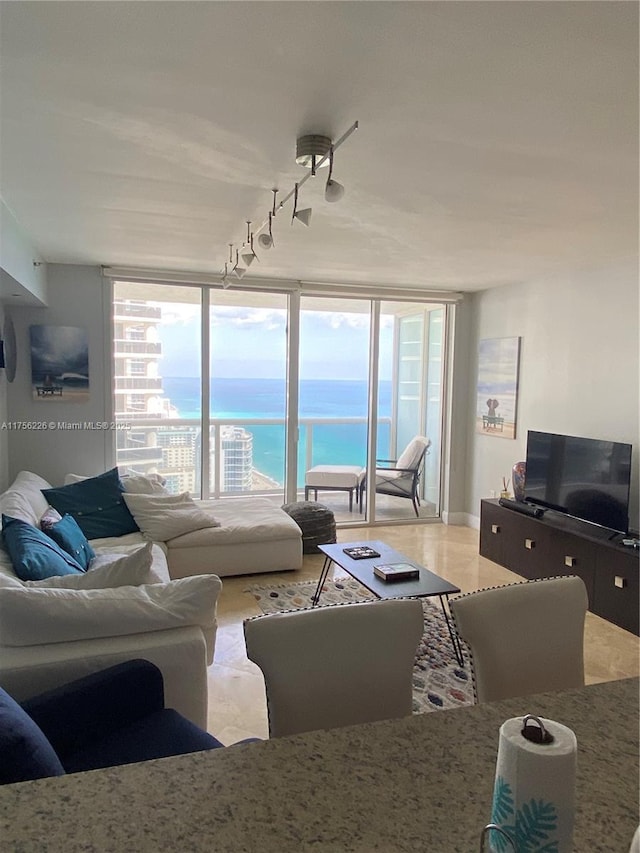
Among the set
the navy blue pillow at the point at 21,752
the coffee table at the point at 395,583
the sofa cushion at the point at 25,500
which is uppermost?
the sofa cushion at the point at 25,500

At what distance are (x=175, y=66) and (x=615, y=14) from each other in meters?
1.16

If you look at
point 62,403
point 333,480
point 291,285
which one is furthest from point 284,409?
point 62,403

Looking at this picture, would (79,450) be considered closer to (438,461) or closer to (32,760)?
(438,461)

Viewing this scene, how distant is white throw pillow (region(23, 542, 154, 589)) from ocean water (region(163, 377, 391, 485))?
130 inches

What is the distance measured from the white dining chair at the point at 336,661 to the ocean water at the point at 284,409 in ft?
14.2

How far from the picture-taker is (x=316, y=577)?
14.8ft

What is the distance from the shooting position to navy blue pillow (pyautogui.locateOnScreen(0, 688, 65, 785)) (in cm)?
130

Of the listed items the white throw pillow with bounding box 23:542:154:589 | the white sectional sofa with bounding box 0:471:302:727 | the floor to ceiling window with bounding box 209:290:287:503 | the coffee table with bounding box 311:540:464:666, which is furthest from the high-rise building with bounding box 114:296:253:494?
the white throw pillow with bounding box 23:542:154:589

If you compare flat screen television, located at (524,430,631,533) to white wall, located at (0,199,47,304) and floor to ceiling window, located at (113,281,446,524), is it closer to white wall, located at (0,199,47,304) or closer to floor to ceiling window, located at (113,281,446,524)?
floor to ceiling window, located at (113,281,446,524)

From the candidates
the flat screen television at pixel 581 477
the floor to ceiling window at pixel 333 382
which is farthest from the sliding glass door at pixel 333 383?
the flat screen television at pixel 581 477

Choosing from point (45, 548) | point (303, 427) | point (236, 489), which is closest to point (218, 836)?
point (45, 548)

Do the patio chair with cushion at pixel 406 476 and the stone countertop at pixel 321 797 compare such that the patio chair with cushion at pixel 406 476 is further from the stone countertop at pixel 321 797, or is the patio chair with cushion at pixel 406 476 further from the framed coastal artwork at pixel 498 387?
the stone countertop at pixel 321 797

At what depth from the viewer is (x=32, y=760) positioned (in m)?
1.34

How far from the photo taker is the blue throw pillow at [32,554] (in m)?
2.62
